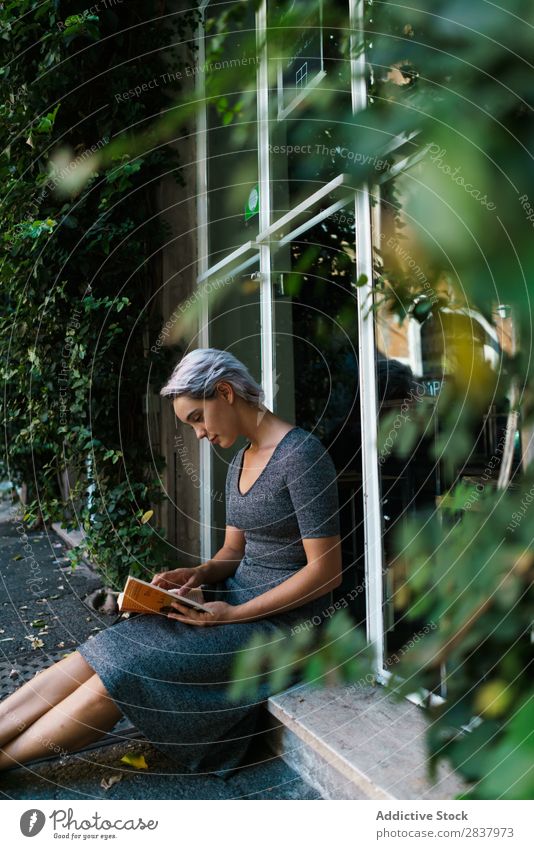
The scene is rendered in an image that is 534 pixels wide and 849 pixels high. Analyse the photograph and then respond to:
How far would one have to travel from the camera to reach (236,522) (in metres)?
1.77

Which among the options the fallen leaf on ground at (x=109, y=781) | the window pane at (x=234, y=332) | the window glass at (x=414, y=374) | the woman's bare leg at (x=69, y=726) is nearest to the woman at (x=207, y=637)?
the woman's bare leg at (x=69, y=726)

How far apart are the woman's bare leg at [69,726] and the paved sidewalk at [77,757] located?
0.07 meters

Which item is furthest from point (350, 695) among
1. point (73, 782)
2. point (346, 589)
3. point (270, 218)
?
point (270, 218)

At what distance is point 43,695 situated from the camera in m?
1.50

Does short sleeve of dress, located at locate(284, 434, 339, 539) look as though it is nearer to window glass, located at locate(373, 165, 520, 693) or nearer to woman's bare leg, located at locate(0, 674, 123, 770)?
window glass, located at locate(373, 165, 520, 693)

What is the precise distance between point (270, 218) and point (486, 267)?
228 cm

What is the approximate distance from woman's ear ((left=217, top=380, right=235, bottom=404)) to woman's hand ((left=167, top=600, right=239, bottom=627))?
560 mm

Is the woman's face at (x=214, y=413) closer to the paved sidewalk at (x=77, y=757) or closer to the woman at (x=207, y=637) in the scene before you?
the woman at (x=207, y=637)

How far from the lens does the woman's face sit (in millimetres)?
1677

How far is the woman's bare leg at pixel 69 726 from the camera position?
56.6 inches

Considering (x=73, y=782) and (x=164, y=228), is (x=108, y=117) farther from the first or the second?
(x=73, y=782)

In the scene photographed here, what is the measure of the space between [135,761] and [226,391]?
3.26ft

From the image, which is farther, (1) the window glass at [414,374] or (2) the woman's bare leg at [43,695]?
(2) the woman's bare leg at [43,695]

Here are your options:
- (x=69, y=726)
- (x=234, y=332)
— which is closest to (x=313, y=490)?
(x=69, y=726)
